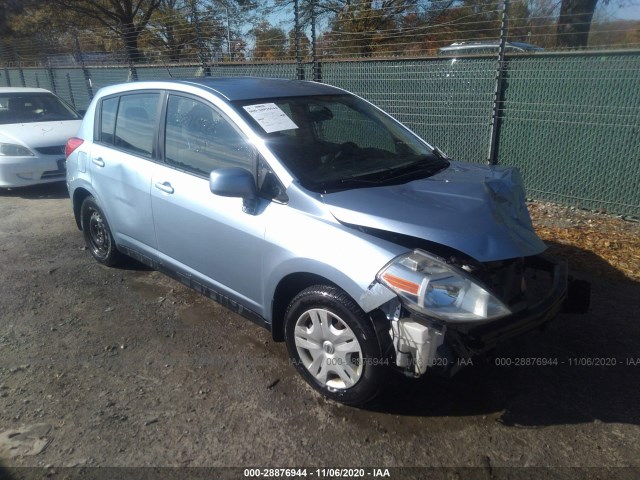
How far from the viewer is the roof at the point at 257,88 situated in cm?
360

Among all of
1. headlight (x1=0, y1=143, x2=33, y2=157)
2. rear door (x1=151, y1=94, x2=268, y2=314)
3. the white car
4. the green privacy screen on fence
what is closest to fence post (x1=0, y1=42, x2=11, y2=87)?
the white car

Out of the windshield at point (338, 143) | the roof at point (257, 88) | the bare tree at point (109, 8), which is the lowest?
the windshield at point (338, 143)

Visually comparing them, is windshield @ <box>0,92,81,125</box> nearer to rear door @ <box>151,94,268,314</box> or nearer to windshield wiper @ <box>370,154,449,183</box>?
rear door @ <box>151,94,268,314</box>

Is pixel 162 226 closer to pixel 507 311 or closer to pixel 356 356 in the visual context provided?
pixel 356 356

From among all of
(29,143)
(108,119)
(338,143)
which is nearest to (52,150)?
(29,143)

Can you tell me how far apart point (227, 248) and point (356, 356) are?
1.14m

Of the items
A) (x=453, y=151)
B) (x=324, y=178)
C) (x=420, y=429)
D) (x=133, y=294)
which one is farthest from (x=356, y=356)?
(x=453, y=151)

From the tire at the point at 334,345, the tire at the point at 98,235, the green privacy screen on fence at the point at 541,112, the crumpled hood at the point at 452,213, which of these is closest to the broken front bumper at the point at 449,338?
the tire at the point at 334,345

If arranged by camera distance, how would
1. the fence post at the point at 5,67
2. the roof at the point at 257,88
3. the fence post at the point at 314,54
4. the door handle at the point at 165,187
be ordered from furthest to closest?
the fence post at the point at 5,67 → the fence post at the point at 314,54 → the door handle at the point at 165,187 → the roof at the point at 257,88

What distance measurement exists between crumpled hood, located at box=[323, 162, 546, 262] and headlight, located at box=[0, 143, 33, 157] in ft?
21.3

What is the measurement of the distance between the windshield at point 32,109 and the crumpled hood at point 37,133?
356 mm

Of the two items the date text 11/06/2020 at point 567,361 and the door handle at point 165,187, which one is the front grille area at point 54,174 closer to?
the door handle at point 165,187

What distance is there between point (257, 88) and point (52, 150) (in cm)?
541

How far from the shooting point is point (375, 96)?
789 cm
